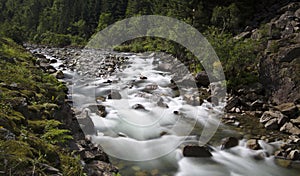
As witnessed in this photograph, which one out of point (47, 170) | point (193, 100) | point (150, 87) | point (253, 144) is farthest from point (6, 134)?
point (150, 87)

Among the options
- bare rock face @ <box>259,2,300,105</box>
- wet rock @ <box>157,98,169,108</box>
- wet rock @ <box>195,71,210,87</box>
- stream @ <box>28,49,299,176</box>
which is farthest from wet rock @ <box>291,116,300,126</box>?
wet rock @ <box>195,71,210,87</box>

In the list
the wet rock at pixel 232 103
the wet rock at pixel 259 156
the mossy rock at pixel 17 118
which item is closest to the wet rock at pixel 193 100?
the wet rock at pixel 232 103

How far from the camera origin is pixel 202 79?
1884cm

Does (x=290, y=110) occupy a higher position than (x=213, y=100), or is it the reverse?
(x=290, y=110)

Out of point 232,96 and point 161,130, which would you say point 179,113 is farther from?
point 232,96

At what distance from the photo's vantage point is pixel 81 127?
10070 millimetres

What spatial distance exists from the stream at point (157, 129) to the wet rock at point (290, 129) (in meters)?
1.19

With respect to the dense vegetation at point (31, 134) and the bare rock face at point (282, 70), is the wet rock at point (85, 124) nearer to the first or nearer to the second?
the dense vegetation at point (31, 134)

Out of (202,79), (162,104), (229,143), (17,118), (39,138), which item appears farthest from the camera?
(202,79)

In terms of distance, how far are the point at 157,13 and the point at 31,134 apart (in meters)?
41.4

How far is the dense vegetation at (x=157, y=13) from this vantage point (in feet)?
57.3

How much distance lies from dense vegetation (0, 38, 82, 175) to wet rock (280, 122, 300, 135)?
29.3 feet

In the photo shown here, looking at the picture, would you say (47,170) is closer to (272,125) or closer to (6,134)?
(6,134)

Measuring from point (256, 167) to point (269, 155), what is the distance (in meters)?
0.98
